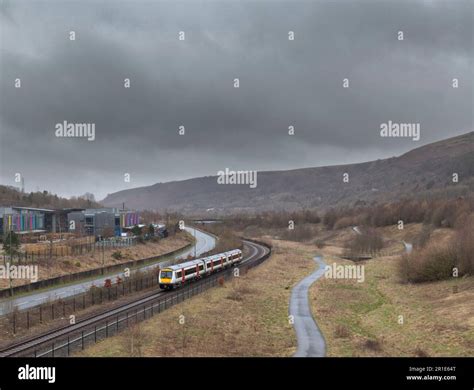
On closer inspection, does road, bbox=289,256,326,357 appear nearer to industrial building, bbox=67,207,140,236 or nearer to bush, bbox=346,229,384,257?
bush, bbox=346,229,384,257

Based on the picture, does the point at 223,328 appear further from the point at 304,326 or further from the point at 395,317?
the point at 395,317

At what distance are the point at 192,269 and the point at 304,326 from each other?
24163mm

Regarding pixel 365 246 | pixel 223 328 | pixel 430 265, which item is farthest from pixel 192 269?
pixel 365 246

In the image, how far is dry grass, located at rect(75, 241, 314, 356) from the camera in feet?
105

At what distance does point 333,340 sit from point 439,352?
7.65 meters

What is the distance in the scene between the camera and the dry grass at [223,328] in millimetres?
32031

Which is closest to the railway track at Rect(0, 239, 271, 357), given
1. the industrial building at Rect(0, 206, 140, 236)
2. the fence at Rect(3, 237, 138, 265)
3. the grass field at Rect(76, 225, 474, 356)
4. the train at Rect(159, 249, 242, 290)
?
the grass field at Rect(76, 225, 474, 356)

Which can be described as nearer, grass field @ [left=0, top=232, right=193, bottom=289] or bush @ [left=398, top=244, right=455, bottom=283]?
bush @ [left=398, top=244, right=455, bottom=283]

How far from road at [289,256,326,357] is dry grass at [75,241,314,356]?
77 centimetres

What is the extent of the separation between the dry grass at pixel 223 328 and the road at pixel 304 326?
0.77 metres

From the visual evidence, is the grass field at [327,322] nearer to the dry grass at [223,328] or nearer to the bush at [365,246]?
the dry grass at [223,328]

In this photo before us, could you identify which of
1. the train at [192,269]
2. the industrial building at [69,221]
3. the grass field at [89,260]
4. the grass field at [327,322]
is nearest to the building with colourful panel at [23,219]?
the industrial building at [69,221]
